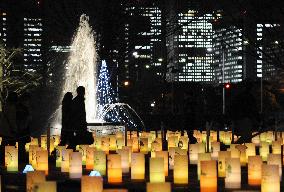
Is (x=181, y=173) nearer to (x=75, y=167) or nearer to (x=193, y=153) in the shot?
(x=75, y=167)

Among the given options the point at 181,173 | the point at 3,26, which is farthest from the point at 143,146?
the point at 3,26

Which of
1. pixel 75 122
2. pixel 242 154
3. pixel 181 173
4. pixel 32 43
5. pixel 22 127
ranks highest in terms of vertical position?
pixel 32 43

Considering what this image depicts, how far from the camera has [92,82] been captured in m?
30.7

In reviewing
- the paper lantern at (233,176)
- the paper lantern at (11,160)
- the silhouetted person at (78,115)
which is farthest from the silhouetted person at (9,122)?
the paper lantern at (233,176)

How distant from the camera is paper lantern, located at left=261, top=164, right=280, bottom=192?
34.1 feet

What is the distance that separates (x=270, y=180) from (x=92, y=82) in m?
20.7

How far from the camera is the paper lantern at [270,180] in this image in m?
10.4

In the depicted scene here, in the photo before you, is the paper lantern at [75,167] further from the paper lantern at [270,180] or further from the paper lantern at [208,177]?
the paper lantern at [270,180]

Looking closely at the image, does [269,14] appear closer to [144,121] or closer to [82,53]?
[144,121]

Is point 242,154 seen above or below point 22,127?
below

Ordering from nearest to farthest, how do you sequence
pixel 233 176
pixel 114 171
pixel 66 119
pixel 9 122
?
1. pixel 233 176
2. pixel 114 171
3. pixel 9 122
4. pixel 66 119

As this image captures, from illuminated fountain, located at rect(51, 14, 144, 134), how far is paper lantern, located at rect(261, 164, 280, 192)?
57.5 ft

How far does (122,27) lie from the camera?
32688mm

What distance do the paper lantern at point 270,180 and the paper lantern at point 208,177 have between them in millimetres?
715
